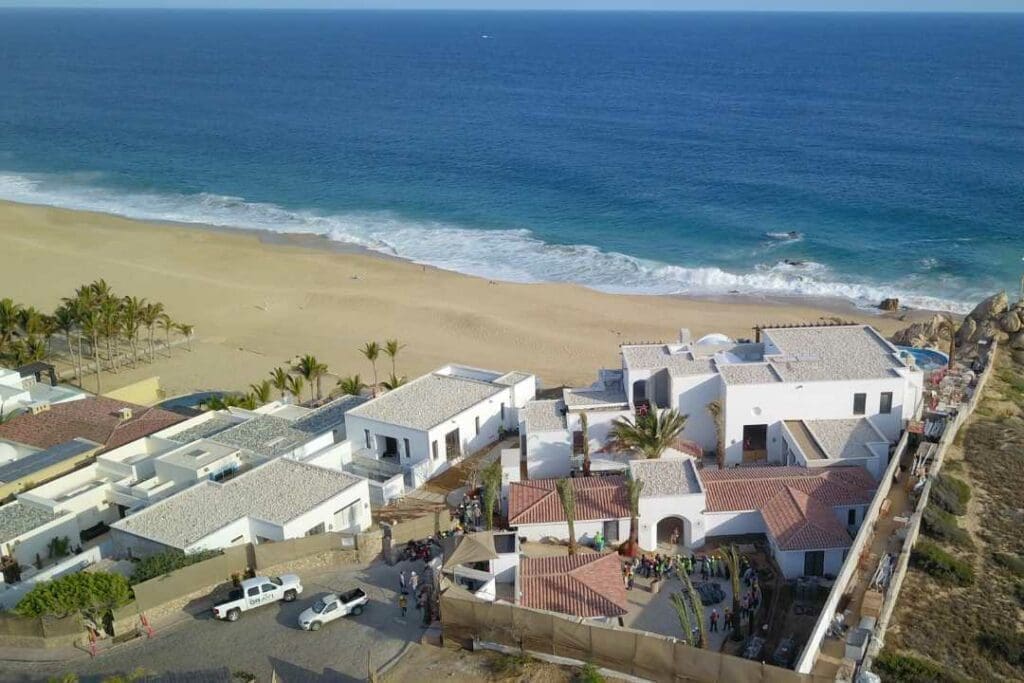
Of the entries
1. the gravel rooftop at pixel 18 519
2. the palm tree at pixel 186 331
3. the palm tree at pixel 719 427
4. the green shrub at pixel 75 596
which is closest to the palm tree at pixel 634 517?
the palm tree at pixel 719 427

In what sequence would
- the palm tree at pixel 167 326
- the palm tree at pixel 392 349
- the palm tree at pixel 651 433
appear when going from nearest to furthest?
the palm tree at pixel 651 433 → the palm tree at pixel 392 349 → the palm tree at pixel 167 326

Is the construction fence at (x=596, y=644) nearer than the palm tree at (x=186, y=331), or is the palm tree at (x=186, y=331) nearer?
the construction fence at (x=596, y=644)

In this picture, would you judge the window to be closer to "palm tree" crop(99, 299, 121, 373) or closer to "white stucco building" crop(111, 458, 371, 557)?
"white stucco building" crop(111, 458, 371, 557)

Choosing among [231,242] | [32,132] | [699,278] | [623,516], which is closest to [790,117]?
[699,278]

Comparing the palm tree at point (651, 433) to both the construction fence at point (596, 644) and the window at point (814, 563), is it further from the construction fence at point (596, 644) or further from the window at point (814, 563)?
the construction fence at point (596, 644)

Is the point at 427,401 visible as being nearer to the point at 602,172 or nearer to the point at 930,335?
the point at 930,335

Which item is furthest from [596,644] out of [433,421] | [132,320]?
[132,320]

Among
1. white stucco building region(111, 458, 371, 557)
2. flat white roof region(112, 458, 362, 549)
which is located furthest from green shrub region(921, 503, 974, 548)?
flat white roof region(112, 458, 362, 549)
